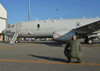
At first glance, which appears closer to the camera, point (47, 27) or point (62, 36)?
point (62, 36)

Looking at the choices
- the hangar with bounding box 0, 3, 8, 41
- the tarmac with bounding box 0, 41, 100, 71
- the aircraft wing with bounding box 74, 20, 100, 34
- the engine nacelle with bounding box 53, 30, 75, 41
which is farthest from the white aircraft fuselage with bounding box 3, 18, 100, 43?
the hangar with bounding box 0, 3, 8, 41

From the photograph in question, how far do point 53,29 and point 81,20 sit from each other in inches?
175

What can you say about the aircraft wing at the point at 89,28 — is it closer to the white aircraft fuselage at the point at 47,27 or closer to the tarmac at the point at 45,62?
the white aircraft fuselage at the point at 47,27

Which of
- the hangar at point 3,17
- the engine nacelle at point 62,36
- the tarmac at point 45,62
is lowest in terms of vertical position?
the tarmac at point 45,62

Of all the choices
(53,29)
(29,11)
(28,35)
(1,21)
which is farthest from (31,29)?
(1,21)

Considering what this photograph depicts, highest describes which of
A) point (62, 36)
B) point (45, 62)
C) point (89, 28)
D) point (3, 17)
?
point (3, 17)

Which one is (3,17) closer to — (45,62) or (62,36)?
(62,36)

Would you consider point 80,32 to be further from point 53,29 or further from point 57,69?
point 57,69

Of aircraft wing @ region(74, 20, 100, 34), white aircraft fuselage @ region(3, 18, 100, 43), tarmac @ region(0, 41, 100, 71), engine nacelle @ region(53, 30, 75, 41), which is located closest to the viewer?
tarmac @ region(0, 41, 100, 71)

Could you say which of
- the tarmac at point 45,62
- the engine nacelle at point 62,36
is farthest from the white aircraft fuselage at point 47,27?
the tarmac at point 45,62

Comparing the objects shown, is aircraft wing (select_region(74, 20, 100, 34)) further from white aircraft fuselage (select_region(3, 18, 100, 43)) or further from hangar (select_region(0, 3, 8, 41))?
hangar (select_region(0, 3, 8, 41))

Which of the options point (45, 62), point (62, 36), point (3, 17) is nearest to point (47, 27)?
point (62, 36)

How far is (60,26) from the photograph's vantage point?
1808 cm

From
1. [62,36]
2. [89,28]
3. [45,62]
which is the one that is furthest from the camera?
[62,36]
